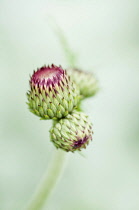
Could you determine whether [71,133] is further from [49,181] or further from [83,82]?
[83,82]

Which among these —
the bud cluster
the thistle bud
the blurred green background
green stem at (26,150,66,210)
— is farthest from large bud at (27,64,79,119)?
the blurred green background

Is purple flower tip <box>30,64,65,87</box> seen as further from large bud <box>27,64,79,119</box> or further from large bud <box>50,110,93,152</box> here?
large bud <box>50,110,93,152</box>

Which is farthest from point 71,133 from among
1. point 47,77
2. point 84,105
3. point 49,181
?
point 84,105

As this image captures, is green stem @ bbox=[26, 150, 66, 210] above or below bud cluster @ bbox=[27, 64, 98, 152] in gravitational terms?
below
